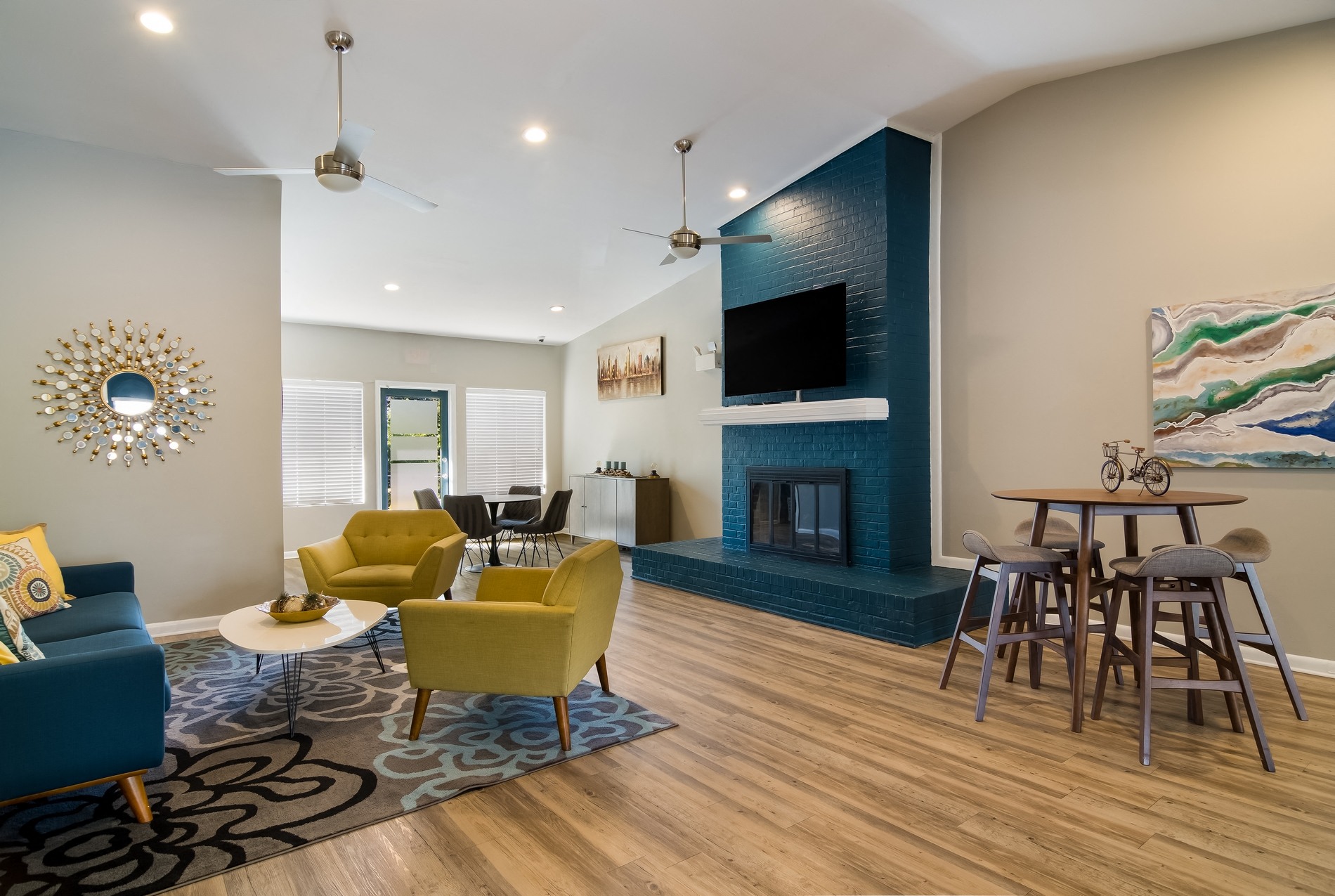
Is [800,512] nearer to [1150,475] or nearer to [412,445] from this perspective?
[1150,475]

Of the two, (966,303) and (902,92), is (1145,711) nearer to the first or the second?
(966,303)

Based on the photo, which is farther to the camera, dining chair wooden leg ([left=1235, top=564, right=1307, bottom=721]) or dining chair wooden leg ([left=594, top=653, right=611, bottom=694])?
dining chair wooden leg ([left=594, top=653, right=611, bottom=694])

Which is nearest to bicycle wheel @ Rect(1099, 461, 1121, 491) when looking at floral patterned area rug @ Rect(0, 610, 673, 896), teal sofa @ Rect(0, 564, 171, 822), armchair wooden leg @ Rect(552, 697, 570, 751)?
floral patterned area rug @ Rect(0, 610, 673, 896)

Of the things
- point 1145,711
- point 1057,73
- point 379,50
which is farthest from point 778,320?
point 1145,711

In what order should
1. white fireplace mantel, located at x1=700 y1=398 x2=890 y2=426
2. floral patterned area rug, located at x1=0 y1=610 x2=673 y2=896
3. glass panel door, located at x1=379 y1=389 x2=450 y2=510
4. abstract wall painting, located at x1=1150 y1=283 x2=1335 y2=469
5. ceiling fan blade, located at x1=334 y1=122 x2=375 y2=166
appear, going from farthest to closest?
glass panel door, located at x1=379 y1=389 x2=450 y2=510, white fireplace mantel, located at x1=700 y1=398 x2=890 y2=426, abstract wall painting, located at x1=1150 y1=283 x2=1335 y2=469, ceiling fan blade, located at x1=334 y1=122 x2=375 y2=166, floral patterned area rug, located at x1=0 y1=610 x2=673 y2=896

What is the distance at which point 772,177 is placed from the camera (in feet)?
19.2

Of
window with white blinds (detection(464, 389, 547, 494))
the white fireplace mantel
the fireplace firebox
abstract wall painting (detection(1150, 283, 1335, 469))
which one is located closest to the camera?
abstract wall painting (detection(1150, 283, 1335, 469))

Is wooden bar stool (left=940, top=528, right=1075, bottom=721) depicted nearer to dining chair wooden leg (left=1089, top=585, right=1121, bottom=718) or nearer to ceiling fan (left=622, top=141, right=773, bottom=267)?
dining chair wooden leg (left=1089, top=585, right=1121, bottom=718)

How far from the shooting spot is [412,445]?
30.5ft

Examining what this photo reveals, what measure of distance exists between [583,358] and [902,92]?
5.96m

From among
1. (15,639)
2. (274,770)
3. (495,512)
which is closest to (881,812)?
(274,770)

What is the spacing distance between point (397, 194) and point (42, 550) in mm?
2707

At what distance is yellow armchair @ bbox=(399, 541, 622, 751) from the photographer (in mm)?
2988

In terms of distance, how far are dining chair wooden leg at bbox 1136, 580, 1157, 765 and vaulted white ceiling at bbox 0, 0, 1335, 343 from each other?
9.72 ft
